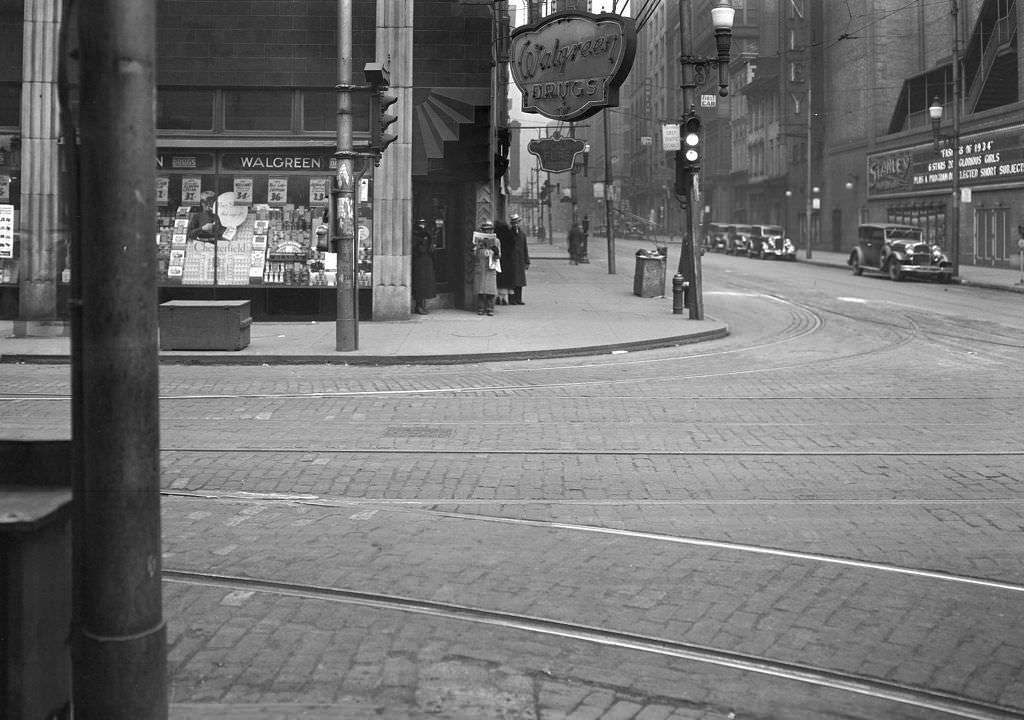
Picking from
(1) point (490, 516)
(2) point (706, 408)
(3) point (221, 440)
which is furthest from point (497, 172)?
(1) point (490, 516)

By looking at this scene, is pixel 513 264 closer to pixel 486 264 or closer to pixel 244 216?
pixel 486 264

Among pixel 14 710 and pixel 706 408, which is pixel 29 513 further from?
pixel 706 408

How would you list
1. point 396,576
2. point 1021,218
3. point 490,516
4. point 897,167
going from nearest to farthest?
point 396,576
point 490,516
point 1021,218
point 897,167

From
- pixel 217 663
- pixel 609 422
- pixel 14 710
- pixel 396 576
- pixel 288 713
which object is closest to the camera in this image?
pixel 14 710

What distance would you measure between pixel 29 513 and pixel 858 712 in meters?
2.87

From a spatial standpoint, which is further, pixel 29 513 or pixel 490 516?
pixel 490 516

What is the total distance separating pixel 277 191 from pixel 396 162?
2.19 metres

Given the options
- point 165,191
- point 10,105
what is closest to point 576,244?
point 165,191

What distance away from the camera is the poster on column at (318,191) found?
812 inches

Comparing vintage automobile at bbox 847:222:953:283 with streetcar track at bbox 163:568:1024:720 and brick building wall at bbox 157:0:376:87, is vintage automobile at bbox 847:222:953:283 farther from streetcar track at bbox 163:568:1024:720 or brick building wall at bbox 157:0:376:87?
streetcar track at bbox 163:568:1024:720

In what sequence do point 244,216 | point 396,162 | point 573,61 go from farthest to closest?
point 573,61
point 244,216
point 396,162

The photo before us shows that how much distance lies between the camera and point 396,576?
228 inches

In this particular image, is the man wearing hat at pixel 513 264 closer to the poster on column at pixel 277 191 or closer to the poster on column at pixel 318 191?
the poster on column at pixel 318 191

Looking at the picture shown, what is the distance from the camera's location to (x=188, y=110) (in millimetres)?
20500
